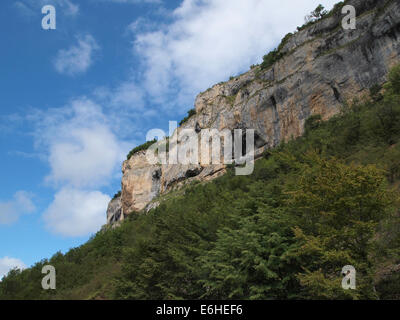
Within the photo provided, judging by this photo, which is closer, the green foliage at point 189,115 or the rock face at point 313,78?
the rock face at point 313,78

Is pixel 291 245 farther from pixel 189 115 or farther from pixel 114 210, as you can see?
pixel 114 210

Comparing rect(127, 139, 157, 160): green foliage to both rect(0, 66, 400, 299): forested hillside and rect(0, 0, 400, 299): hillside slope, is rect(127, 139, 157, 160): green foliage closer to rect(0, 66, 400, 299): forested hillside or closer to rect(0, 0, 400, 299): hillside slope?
rect(0, 0, 400, 299): hillside slope

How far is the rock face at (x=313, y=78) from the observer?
132 ft

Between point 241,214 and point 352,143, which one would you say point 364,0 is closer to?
point 352,143

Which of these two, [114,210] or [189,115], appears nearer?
[189,115]

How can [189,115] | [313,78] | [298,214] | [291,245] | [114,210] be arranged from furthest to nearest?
[114,210] < [189,115] < [313,78] < [298,214] < [291,245]

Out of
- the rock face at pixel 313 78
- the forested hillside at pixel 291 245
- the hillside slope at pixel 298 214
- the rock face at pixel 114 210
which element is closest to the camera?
the forested hillside at pixel 291 245

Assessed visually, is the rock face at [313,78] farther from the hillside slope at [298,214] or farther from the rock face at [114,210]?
the rock face at [114,210]

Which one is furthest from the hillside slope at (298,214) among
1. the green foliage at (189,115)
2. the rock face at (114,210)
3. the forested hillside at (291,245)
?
the rock face at (114,210)

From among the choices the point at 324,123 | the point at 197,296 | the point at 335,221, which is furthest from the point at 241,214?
the point at 324,123

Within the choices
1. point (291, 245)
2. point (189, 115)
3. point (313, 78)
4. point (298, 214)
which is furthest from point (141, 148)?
point (291, 245)

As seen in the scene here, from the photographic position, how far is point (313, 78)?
4609cm

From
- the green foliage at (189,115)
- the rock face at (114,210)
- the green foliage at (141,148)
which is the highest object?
the green foliage at (189,115)
